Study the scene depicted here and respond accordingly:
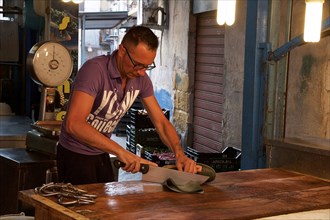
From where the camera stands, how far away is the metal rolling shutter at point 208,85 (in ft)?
29.8

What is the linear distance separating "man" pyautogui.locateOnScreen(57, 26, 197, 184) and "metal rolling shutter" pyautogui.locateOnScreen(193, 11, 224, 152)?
196 inches

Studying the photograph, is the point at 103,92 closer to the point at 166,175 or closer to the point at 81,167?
the point at 81,167

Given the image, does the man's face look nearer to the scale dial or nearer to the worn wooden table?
the worn wooden table

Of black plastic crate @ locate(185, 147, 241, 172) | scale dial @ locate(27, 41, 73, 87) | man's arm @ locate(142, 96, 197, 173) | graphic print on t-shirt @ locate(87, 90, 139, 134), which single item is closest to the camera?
graphic print on t-shirt @ locate(87, 90, 139, 134)

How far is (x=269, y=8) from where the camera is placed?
507cm

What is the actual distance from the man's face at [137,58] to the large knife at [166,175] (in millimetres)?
678

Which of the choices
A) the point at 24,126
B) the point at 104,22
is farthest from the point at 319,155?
the point at 104,22

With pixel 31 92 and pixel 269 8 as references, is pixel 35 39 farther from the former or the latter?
pixel 269 8

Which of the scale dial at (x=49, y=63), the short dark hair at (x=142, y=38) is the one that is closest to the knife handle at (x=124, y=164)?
the short dark hair at (x=142, y=38)

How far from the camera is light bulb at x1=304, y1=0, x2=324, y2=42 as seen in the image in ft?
12.1

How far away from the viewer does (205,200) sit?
3.23 metres

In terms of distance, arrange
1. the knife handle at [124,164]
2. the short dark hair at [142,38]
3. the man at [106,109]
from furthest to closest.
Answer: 1. the short dark hair at [142,38]
2. the man at [106,109]
3. the knife handle at [124,164]

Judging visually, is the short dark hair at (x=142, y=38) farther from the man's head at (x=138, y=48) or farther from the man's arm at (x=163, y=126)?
the man's arm at (x=163, y=126)

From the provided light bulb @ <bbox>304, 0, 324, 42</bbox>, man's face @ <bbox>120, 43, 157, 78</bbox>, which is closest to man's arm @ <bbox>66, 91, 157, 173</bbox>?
man's face @ <bbox>120, 43, 157, 78</bbox>
